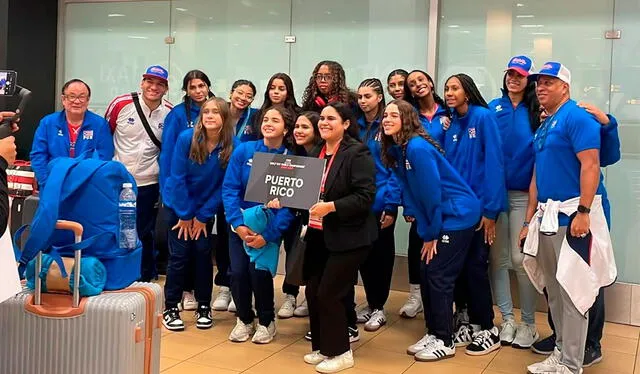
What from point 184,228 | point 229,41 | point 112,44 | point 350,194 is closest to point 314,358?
point 350,194

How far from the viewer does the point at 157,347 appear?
311 centimetres

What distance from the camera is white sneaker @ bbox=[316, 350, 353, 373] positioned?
13.4 feet

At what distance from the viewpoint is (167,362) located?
13.7 feet

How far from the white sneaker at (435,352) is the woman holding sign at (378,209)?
0.63 meters

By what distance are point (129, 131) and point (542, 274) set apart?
3.01 meters

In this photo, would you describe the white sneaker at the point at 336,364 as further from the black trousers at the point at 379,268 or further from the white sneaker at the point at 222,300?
the white sneaker at the point at 222,300

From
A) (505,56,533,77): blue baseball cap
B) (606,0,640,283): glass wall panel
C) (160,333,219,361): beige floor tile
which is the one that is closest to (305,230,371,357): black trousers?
(160,333,219,361): beige floor tile

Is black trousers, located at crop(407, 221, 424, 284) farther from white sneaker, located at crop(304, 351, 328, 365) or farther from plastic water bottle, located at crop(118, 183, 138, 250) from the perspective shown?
plastic water bottle, located at crop(118, 183, 138, 250)

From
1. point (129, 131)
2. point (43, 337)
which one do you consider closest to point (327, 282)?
point (43, 337)

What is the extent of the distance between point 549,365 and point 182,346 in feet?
7.01

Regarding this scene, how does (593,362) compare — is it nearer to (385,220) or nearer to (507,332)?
(507,332)

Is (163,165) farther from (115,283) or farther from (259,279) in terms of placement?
(115,283)

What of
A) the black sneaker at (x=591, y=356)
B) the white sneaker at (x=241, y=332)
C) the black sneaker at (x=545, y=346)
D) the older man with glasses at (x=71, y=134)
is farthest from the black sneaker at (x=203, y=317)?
the black sneaker at (x=591, y=356)

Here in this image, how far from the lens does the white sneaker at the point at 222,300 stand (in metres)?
5.33
